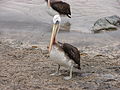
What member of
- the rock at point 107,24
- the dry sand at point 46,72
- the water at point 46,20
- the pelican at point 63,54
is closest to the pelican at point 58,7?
the water at point 46,20

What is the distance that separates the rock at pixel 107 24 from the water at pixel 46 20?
0.27 meters

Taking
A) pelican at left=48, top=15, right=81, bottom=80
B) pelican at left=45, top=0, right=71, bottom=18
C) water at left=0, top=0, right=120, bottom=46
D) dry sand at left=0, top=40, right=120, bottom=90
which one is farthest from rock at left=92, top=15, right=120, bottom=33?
pelican at left=48, top=15, right=81, bottom=80

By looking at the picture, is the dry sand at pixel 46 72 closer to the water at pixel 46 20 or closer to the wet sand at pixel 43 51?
the wet sand at pixel 43 51

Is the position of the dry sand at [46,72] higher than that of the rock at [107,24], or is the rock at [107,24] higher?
the dry sand at [46,72]

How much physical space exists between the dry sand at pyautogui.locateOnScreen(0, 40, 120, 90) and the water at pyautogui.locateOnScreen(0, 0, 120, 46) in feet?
5.52

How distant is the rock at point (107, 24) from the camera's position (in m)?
12.0

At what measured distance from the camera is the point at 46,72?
24.6 feet

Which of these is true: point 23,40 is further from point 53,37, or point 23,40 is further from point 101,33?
point 53,37

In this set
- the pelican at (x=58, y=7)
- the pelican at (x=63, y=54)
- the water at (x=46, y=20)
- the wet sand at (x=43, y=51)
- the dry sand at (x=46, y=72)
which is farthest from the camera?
the pelican at (x=58, y=7)

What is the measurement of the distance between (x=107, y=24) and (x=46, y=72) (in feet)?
17.4

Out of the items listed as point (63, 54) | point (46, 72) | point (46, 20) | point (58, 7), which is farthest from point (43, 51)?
point (46, 20)

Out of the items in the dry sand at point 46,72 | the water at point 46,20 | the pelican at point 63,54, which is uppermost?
the pelican at point 63,54

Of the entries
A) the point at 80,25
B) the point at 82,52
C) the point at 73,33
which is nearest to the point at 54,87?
the point at 82,52

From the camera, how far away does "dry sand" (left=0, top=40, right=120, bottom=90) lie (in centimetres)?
661
